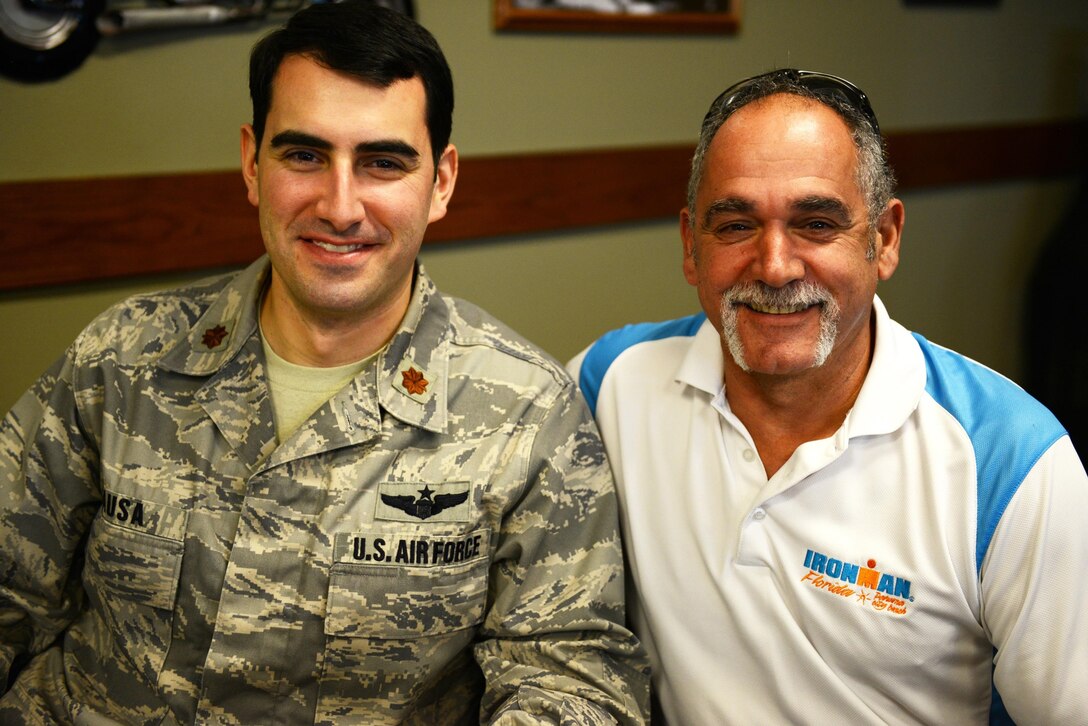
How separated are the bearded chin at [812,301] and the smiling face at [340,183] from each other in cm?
50

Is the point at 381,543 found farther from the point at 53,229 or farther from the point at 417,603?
the point at 53,229

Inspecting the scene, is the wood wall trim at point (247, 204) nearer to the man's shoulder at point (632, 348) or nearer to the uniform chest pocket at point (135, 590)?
the uniform chest pocket at point (135, 590)

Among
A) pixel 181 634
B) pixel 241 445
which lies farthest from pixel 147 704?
pixel 241 445

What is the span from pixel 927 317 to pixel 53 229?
3220mm

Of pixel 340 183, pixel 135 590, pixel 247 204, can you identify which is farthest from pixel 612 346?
pixel 247 204

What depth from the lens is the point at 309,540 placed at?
161 cm

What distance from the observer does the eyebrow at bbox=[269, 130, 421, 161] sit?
5.23 ft

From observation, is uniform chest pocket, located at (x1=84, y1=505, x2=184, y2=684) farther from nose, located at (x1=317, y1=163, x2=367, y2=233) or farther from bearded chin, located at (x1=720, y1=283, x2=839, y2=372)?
bearded chin, located at (x1=720, y1=283, x2=839, y2=372)

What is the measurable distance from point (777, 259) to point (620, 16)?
1659mm

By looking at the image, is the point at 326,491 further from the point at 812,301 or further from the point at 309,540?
the point at 812,301

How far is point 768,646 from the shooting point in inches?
62.2

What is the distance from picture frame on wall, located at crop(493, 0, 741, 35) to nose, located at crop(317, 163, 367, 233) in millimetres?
1293

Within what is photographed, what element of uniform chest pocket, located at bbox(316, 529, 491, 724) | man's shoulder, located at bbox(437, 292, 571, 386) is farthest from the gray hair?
uniform chest pocket, located at bbox(316, 529, 491, 724)

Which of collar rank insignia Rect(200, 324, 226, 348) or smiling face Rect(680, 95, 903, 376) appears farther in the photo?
collar rank insignia Rect(200, 324, 226, 348)
